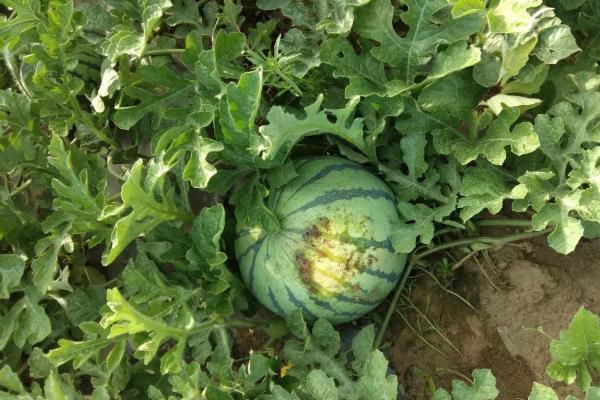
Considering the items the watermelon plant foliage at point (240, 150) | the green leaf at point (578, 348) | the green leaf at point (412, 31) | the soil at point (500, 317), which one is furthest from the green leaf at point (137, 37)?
the green leaf at point (578, 348)

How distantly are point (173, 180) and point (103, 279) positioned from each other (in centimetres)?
40

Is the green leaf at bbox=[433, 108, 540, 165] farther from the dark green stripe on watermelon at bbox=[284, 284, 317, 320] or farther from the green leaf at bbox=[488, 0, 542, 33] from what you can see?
the dark green stripe on watermelon at bbox=[284, 284, 317, 320]

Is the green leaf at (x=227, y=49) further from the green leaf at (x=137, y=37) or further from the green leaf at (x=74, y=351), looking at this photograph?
the green leaf at (x=74, y=351)

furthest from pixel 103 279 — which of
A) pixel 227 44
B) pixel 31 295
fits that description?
pixel 227 44

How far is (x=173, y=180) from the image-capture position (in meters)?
2.30

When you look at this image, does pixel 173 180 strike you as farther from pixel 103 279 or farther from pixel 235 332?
pixel 235 332

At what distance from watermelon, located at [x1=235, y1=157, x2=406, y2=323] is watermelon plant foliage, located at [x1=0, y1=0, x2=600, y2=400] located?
54mm

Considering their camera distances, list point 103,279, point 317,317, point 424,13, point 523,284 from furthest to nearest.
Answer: point 103,279 → point 523,284 → point 317,317 → point 424,13

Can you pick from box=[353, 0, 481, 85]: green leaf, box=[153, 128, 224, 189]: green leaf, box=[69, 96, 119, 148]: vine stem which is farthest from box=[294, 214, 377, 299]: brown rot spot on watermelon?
box=[69, 96, 119, 148]: vine stem

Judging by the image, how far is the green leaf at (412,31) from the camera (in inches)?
67.9

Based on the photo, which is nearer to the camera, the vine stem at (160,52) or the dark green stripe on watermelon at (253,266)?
the dark green stripe on watermelon at (253,266)

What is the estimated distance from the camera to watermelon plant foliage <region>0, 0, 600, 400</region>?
1.70 metres

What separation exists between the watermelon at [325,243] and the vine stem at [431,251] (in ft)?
0.61

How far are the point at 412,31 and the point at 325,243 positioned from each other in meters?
0.58
